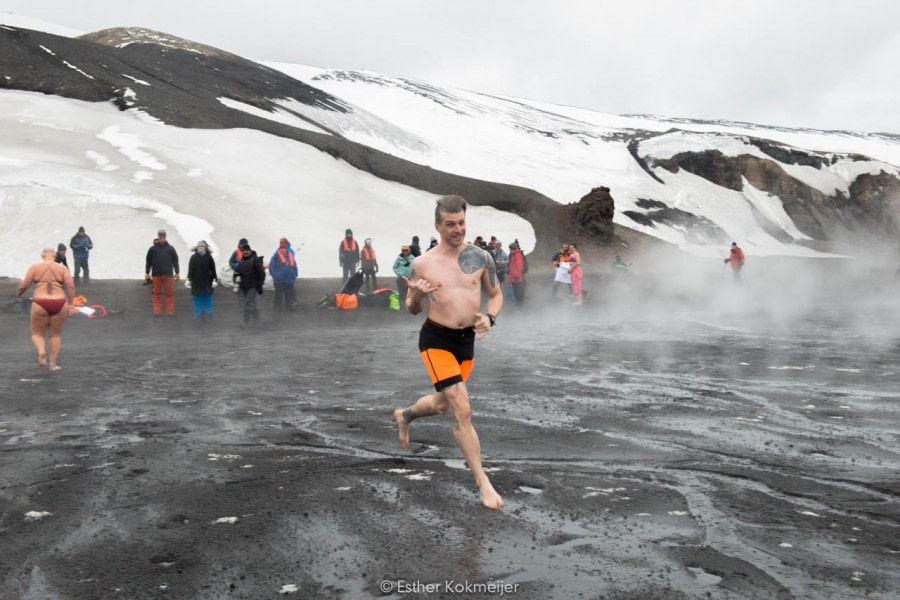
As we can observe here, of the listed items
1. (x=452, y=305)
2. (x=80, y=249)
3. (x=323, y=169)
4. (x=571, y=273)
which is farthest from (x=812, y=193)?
(x=452, y=305)

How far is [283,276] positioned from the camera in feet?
68.5

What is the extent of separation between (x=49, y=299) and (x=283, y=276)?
9108 mm

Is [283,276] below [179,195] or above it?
below

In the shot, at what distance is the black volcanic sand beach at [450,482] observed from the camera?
411 cm

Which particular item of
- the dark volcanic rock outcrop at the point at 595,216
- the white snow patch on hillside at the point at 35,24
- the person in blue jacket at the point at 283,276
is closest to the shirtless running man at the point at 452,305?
the person in blue jacket at the point at 283,276

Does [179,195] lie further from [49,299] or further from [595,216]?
[49,299]

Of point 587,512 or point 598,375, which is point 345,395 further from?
point 587,512

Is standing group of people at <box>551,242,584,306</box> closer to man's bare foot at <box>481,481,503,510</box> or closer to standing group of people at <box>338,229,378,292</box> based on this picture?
standing group of people at <box>338,229,378,292</box>

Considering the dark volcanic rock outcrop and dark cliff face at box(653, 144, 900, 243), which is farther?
dark cliff face at box(653, 144, 900, 243)

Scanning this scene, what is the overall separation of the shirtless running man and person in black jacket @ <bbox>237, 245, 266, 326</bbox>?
1270 cm

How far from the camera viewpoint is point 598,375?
36.5ft

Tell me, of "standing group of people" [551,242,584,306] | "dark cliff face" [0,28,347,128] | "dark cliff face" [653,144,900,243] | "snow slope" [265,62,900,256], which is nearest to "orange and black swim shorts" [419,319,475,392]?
"standing group of people" [551,242,584,306]

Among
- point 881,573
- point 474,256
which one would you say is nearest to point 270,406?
point 474,256

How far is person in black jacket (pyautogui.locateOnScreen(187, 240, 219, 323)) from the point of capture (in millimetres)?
18344
